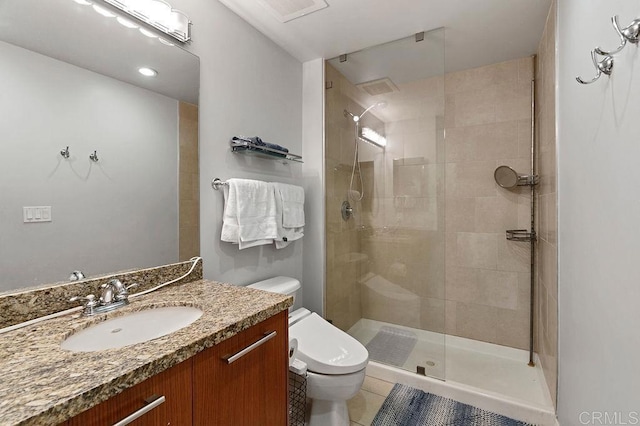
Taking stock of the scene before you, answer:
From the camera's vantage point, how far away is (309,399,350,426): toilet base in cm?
150

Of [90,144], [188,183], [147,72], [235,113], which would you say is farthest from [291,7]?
[90,144]

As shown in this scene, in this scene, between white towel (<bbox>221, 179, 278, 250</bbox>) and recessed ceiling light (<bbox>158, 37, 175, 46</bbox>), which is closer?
recessed ceiling light (<bbox>158, 37, 175, 46</bbox>)

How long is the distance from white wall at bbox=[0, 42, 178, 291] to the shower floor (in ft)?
5.58

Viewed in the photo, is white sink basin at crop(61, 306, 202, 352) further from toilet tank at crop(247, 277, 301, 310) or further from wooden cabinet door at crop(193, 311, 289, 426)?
toilet tank at crop(247, 277, 301, 310)

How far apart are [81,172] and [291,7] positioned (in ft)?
4.57

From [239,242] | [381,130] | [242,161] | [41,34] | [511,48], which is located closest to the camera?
[41,34]

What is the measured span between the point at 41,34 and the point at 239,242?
3.74ft

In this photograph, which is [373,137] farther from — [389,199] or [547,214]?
[547,214]

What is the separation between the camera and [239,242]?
5.46ft

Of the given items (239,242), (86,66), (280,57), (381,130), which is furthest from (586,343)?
(280,57)

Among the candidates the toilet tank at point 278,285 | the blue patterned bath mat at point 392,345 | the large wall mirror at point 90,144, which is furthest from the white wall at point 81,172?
the blue patterned bath mat at point 392,345

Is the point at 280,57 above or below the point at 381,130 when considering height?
above

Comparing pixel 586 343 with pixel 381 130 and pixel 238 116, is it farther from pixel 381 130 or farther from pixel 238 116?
pixel 238 116

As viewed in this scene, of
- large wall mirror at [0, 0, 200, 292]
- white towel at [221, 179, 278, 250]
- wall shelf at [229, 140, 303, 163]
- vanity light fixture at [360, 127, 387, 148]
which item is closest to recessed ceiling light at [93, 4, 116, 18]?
large wall mirror at [0, 0, 200, 292]
